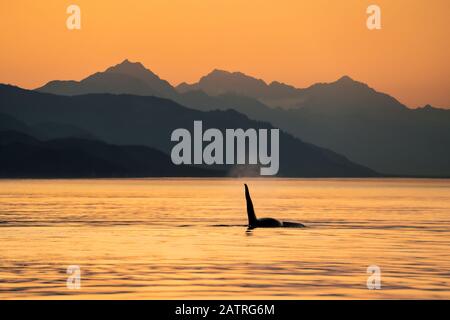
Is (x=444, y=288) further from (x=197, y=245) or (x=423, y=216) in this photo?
(x=423, y=216)

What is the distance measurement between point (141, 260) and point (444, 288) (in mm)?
17218

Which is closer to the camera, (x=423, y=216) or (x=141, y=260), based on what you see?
(x=141, y=260)

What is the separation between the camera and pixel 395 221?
94.7 meters

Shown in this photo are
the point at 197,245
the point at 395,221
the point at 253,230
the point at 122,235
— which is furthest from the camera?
the point at 395,221

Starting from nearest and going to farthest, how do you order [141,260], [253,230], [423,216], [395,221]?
1. [141,260]
2. [253,230]
3. [395,221]
4. [423,216]

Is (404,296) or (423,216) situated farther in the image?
(423,216)

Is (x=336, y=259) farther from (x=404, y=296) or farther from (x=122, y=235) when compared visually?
(x=122, y=235)

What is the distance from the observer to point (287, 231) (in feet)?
244

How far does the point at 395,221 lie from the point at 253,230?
77.0 ft
